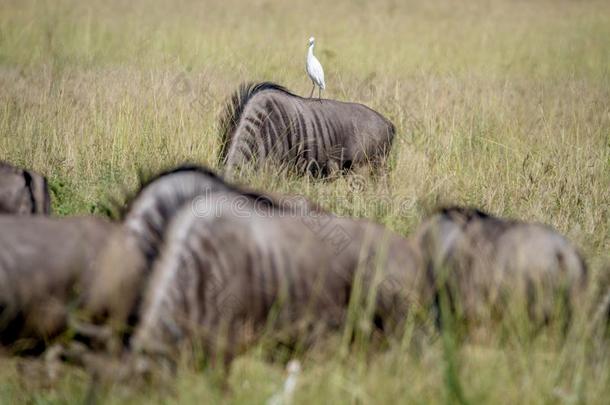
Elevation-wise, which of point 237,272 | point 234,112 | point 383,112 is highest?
point 237,272

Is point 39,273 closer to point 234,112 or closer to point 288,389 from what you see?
point 288,389

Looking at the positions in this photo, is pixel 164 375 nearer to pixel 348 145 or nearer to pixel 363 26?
pixel 348 145

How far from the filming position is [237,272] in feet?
9.55

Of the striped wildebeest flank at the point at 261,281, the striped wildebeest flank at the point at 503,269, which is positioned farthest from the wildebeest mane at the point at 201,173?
the striped wildebeest flank at the point at 503,269

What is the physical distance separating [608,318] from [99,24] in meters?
12.1

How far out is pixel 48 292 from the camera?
2760 millimetres

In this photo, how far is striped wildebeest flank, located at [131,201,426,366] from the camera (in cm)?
278

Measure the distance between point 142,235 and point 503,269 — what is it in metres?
1.27

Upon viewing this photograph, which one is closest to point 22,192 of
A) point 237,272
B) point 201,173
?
point 201,173

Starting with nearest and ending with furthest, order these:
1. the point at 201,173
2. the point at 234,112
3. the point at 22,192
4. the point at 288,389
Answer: the point at 288,389, the point at 201,173, the point at 22,192, the point at 234,112

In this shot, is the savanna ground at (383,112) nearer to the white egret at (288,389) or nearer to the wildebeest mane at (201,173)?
the white egret at (288,389)

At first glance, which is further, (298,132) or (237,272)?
(298,132)

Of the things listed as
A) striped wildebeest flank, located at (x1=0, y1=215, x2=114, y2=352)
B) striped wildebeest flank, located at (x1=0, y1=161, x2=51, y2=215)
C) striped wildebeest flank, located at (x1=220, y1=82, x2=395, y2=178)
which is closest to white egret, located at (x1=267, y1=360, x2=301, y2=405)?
striped wildebeest flank, located at (x1=0, y1=215, x2=114, y2=352)

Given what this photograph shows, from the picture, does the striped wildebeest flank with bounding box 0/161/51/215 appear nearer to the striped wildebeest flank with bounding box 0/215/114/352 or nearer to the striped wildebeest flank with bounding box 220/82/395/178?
the striped wildebeest flank with bounding box 0/215/114/352
